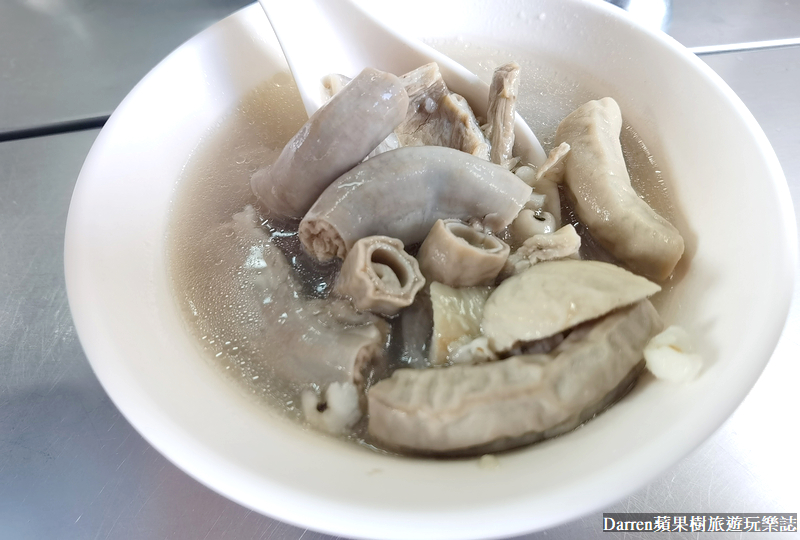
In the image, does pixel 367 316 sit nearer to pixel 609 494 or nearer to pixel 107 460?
pixel 609 494

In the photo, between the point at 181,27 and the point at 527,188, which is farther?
the point at 181,27

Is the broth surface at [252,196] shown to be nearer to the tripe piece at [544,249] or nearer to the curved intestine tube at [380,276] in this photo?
the curved intestine tube at [380,276]

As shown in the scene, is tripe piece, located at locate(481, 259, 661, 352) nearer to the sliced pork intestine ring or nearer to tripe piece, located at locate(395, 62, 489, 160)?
the sliced pork intestine ring

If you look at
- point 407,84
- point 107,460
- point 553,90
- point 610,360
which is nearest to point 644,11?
point 553,90

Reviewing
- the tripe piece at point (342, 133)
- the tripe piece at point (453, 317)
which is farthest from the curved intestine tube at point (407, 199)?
the tripe piece at point (453, 317)

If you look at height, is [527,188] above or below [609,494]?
above

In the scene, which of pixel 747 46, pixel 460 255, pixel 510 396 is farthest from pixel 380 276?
pixel 747 46

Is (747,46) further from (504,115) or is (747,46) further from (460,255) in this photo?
(460,255)
